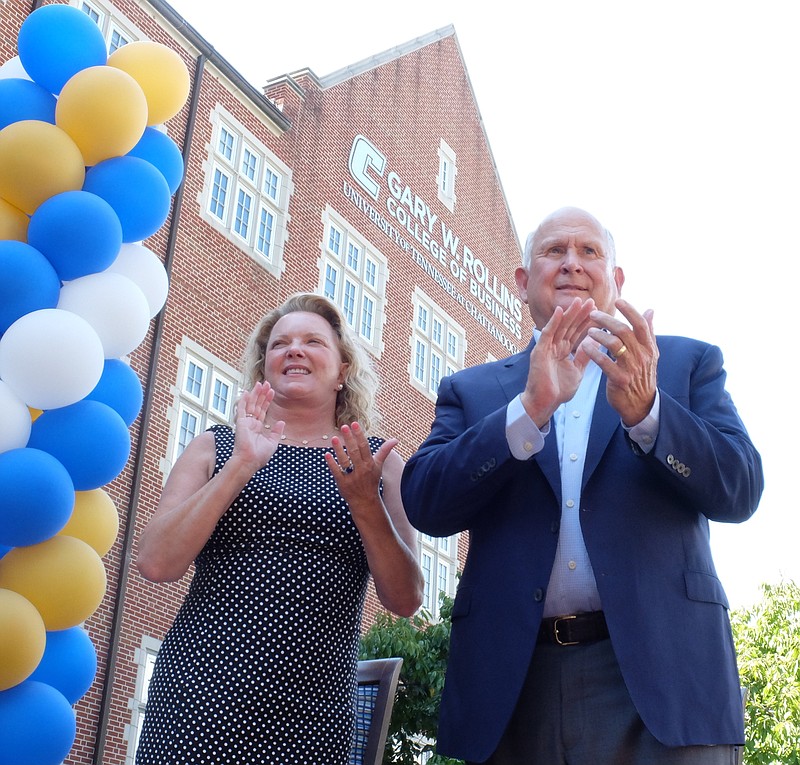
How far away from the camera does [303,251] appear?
16.2m

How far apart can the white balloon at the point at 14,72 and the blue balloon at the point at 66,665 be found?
2.48m

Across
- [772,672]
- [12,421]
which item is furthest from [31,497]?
[772,672]

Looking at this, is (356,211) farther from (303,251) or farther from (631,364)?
(631,364)

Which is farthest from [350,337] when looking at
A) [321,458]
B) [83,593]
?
[83,593]

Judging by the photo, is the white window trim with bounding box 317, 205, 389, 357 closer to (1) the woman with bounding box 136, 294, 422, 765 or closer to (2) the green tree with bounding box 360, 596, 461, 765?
(2) the green tree with bounding box 360, 596, 461, 765

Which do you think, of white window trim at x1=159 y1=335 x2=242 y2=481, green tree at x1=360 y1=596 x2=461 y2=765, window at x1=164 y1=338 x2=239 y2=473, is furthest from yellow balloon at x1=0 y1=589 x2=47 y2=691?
window at x1=164 y1=338 x2=239 y2=473

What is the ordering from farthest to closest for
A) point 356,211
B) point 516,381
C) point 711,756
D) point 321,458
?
point 356,211 < point 321,458 < point 516,381 < point 711,756

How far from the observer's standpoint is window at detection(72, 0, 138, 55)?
1302 centimetres

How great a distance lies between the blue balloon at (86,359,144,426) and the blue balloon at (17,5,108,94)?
4.13 feet

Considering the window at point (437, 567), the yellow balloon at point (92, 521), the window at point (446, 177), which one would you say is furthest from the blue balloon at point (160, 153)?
the window at point (446, 177)

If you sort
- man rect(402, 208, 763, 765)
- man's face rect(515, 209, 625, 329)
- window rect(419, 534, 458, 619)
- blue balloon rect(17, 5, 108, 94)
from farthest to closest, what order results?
window rect(419, 534, 458, 619), blue balloon rect(17, 5, 108, 94), man's face rect(515, 209, 625, 329), man rect(402, 208, 763, 765)

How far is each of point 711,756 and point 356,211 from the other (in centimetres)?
1627

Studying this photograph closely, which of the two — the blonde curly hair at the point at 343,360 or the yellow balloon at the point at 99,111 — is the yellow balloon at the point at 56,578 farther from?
the yellow balloon at the point at 99,111

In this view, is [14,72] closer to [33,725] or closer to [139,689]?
[33,725]
